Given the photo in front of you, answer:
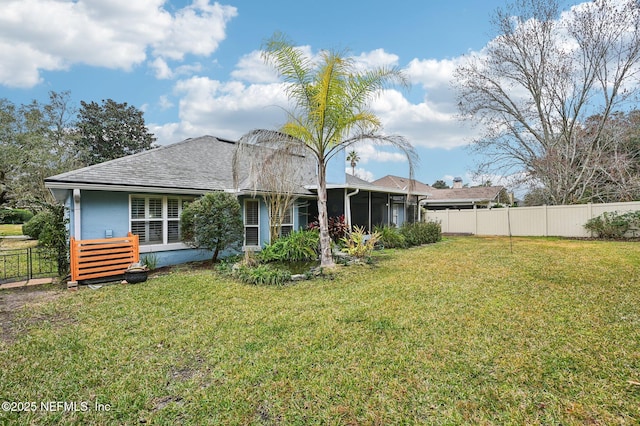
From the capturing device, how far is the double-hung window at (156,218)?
28.8 feet

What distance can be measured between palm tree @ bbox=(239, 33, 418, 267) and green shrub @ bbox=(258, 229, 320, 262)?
143 cm

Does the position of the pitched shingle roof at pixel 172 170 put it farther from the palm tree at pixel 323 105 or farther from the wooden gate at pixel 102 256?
the palm tree at pixel 323 105

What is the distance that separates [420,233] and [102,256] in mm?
12459

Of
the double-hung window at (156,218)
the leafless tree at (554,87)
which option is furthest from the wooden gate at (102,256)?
the leafless tree at (554,87)

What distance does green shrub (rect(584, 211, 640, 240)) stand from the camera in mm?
14530

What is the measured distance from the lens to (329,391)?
2902 mm

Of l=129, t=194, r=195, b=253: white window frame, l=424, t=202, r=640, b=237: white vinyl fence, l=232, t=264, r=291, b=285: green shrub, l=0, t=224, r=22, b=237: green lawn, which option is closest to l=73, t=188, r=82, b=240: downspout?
l=129, t=194, r=195, b=253: white window frame

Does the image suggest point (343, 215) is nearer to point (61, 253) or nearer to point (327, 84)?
point (327, 84)

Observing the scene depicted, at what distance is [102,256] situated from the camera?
7.38 metres

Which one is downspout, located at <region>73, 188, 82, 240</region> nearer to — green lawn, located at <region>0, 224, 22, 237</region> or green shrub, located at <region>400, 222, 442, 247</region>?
green shrub, located at <region>400, 222, 442, 247</region>

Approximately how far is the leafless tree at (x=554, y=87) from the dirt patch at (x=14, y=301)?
73.3 feet

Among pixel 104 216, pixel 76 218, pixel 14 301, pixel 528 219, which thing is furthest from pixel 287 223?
pixel 528 219

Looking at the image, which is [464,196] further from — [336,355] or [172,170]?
[336,355]

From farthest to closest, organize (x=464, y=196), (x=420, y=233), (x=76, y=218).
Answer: (x=464, y=196) < (x=420, y=233) < (x=76, y=218)
